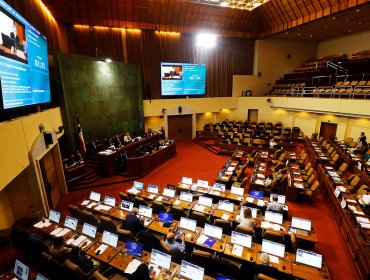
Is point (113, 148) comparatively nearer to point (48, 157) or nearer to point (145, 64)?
point (48, 157)

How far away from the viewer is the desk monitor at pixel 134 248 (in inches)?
181

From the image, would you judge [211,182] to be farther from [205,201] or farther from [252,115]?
[252,115]

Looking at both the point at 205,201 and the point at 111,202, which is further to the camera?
the point at 111,202

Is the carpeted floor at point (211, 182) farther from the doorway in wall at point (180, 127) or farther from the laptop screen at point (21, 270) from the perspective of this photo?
the laptop screen at point (21, 270)

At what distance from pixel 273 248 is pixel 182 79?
14471mm

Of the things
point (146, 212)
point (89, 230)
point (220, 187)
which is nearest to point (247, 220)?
point (220, 187)

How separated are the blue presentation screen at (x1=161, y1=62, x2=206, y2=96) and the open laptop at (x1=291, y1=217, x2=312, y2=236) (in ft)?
43.9

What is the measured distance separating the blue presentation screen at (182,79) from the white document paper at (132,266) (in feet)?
44.8

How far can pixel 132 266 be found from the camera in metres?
4.35

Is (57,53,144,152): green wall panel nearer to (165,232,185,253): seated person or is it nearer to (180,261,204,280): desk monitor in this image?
(165,232,185,253): seated person

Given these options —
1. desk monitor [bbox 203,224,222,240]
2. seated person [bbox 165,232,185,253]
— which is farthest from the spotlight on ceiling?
seated person [bbox 165,232,185,253]

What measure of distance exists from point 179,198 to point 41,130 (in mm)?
4747

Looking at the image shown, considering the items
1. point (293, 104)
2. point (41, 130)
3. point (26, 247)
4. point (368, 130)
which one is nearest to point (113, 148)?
point (41, 130)

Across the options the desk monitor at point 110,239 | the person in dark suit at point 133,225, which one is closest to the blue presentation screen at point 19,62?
the desk monitor at point 110,239
